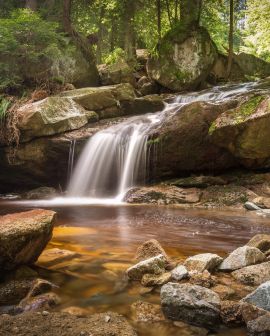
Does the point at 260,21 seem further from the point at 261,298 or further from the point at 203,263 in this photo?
the point at 261,298

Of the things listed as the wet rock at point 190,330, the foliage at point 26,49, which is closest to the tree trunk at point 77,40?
the foliage at point 26,49

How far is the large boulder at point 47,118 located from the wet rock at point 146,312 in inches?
363

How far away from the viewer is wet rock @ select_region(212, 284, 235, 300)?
11.5 ft

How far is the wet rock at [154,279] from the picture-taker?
12.6 ft

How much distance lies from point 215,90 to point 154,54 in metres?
3.20

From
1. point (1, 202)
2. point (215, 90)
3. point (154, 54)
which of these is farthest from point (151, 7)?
point (1, 202)

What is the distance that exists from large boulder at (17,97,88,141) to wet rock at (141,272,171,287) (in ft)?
28.6

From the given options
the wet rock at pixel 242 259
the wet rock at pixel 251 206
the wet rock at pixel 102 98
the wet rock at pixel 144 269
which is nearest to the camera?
the wet rock at pixel 144 269

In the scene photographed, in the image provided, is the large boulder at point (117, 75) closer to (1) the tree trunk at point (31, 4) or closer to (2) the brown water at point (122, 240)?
(1) the tree trunk at point (31, 4)

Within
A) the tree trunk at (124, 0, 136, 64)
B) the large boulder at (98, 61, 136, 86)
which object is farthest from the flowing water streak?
the tree trunk at (124, 0, 136, 64)

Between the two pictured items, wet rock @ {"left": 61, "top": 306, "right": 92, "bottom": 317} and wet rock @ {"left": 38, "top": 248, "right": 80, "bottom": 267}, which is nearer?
wet rock @ {"left": 61, "top": 306, "right": 92, "bottom": 317}

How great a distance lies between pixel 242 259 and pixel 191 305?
143 cm

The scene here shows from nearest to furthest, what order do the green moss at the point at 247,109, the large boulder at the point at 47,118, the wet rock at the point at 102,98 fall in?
the green moss at the point at 247,109 < the large boulder at the point at 47,118 < the wet rock at the point at 102,98

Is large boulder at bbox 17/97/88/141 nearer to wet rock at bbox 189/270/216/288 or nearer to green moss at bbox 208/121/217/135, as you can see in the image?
green moss at bbox 208/121/217/135
